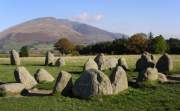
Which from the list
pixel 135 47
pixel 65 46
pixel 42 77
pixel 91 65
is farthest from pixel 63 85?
pixel 65 46

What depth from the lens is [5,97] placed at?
2377cm

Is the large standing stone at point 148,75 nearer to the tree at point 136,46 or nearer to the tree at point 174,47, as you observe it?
the tree at point 174,47

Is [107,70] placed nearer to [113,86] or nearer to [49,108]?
[113,86]

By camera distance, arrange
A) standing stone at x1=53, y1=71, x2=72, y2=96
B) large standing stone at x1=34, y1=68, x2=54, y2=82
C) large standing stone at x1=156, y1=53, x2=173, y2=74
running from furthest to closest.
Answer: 1. large standing stone at x1=156, y1=53, x2=173, y2=74
2. large standing stone at x1=34, y1=68, x2=54, y2=82
3. standing stone at x1=53, y1=71, x2=72, y2=96

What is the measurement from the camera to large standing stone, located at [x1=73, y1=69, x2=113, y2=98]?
2241 cm

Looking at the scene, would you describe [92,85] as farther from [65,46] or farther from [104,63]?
[65,46]

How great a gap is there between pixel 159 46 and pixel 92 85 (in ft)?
231

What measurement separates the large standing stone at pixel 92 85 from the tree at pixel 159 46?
68701 mm

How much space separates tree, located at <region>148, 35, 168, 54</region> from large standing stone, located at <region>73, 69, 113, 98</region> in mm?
68701

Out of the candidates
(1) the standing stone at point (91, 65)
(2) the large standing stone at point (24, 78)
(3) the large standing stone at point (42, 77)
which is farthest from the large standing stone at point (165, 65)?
(2) the large standing stone at point (24, 78)

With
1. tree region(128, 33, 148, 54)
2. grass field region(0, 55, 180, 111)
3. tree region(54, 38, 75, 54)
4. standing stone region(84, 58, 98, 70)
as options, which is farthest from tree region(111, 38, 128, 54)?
grass field region(0, 55, 180, 111)

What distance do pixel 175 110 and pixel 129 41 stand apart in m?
84.7

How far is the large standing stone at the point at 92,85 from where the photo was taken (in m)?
22.4

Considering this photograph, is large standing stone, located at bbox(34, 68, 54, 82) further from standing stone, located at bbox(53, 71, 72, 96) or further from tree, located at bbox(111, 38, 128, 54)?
tree, located at bbox(111, 38, 128, 54)
